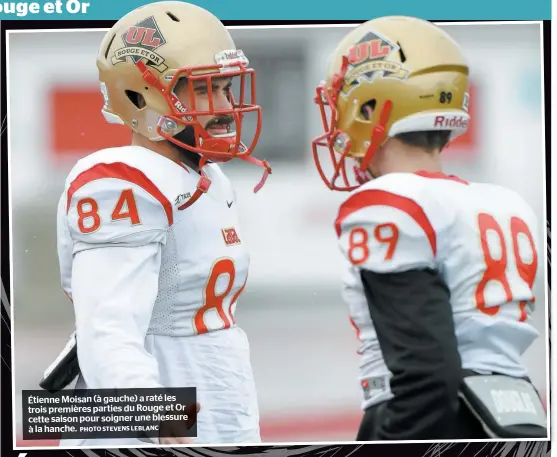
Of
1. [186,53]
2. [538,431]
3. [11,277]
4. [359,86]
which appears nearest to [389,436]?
[538,431]

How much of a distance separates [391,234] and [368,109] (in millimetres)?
388

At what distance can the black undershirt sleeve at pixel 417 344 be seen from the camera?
2268 mm

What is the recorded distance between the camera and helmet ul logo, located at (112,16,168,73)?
2670 mm

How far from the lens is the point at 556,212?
120 inches

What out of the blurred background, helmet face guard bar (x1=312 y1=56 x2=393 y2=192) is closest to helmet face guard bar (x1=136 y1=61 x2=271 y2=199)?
helmet face guard bar (x1=312 y1=56 x2=393 y2=192)

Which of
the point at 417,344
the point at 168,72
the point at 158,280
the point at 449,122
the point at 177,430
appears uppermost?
the point at 168,72

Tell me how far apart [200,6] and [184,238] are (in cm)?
76

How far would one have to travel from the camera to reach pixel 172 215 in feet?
8.56

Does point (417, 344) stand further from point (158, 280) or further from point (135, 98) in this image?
point (135, 98)

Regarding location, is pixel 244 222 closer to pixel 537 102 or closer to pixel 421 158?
pixel 421 158

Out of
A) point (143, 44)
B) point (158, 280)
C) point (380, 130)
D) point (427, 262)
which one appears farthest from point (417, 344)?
point (143, 44)

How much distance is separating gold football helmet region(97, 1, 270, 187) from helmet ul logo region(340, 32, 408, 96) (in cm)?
29

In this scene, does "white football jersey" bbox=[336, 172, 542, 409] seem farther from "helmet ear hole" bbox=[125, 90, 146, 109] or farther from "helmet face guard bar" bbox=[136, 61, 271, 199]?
"helmet ear hole" bbox=[125, 90, 146, 109]

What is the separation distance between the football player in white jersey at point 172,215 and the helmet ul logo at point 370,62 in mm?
302
